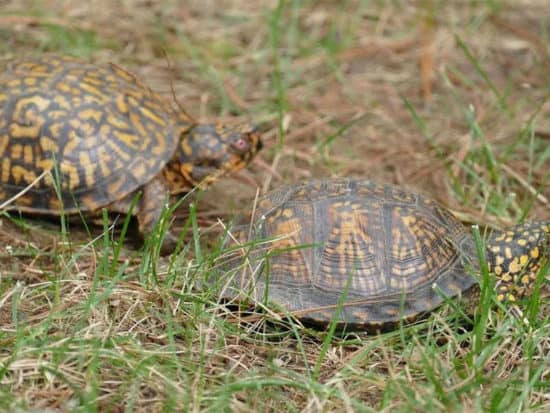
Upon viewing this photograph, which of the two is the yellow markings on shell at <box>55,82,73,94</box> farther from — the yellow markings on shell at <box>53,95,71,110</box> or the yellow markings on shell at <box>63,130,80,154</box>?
the yellow markings on shell at <box>63,130,80,154</box>

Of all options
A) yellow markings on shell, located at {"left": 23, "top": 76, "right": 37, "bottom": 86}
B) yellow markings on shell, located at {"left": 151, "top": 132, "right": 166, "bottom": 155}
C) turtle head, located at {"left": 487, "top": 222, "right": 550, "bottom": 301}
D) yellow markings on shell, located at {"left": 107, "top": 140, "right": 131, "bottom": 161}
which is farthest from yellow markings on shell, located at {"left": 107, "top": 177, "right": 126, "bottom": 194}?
turtle head, located at {"left": 487, "top": 222, "right": 550, "bottom": 301}

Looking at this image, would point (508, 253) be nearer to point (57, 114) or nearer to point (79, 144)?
point (79, 144)

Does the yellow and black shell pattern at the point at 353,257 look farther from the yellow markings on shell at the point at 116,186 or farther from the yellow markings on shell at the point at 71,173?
the yellow markings on shell at the point at 71,173

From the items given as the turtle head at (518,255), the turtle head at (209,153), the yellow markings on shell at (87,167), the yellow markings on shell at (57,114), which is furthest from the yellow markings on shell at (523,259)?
the yellow markings on shell at (57,114)

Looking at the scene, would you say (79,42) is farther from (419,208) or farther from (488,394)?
(488,394)

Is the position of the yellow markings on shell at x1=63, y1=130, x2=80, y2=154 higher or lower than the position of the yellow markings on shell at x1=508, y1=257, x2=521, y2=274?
higher

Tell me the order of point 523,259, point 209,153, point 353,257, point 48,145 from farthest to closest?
point 209,153 → point 48,145 → point 523,259 → point 353,257

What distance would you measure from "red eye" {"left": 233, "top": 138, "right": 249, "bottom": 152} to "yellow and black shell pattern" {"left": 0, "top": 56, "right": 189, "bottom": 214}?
45 centimetres

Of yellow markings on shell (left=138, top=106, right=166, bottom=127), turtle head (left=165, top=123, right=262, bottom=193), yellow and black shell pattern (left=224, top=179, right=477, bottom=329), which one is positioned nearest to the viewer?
yellow and black shell pattern (left=224, top=179, right=477, bottom=329)

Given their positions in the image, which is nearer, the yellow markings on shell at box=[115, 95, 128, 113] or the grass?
the grass

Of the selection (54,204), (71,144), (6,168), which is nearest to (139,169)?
(71,144)

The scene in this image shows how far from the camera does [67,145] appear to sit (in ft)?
13.0

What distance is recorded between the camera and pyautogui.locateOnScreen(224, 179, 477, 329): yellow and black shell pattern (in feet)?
10.6

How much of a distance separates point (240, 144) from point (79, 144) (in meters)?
0.90
